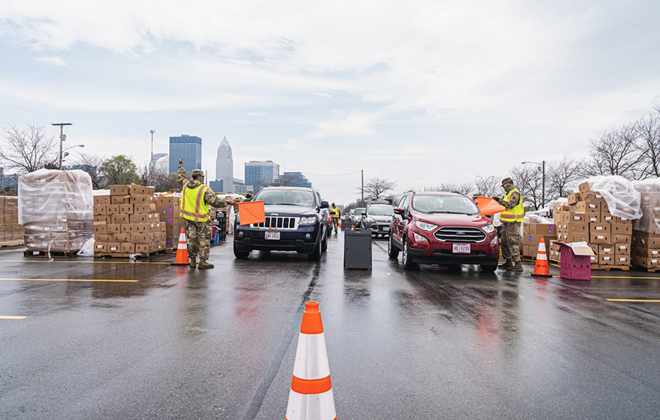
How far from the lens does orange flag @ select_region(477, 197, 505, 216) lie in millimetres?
10570

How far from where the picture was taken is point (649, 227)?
10.9 meters

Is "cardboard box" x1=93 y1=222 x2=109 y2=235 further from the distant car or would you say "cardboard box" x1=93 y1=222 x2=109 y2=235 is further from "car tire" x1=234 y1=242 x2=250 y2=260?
the distant car

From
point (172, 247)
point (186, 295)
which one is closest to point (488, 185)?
point (172, 247)

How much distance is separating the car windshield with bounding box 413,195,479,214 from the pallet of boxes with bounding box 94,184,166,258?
6.82 metres

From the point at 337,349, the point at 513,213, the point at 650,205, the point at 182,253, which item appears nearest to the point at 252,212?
the point at 182,253

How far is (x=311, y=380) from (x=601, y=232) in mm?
10998

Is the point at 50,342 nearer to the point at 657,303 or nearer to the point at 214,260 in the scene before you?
the point at 214,260

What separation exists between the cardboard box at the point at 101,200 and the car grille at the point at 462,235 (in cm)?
819

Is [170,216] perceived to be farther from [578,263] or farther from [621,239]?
[621,239]

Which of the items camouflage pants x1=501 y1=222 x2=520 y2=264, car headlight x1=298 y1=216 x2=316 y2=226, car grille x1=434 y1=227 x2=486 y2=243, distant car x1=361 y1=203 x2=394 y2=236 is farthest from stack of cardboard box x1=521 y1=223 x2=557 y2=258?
distant car x1=361 y1=203 x2=394 y2=236

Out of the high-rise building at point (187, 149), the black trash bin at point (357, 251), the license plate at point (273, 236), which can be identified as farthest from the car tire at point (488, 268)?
the high-rise building at point (187, 149)

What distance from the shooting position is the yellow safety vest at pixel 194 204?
9.50m

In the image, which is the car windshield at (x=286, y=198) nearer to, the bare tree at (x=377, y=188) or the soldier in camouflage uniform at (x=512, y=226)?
the soldier in camouflage uniform at (x=512, y=226)

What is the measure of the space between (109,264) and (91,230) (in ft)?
7.44
